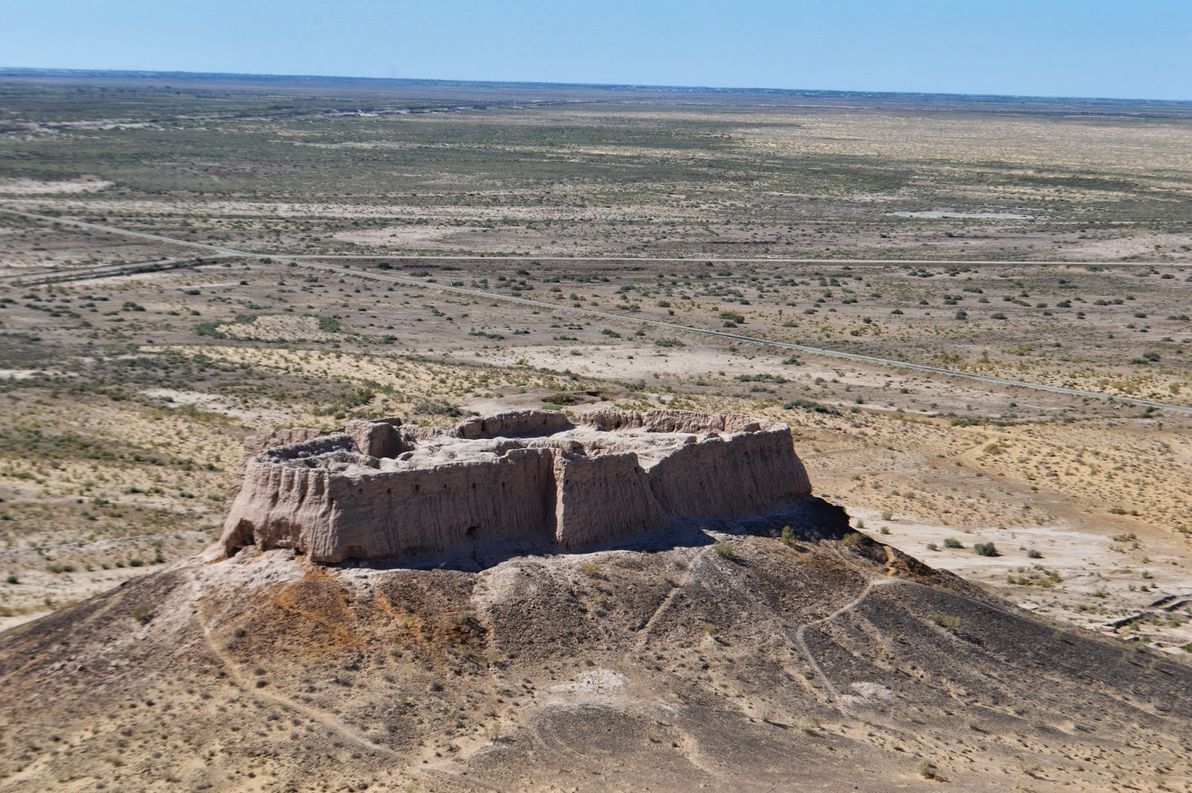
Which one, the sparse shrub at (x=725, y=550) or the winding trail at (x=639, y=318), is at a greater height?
the sparse shrub at (x=725, y=550)

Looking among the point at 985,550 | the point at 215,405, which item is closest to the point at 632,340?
the point at 215,405

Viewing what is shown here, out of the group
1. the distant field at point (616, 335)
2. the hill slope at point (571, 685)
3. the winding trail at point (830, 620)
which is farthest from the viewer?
the distant field at point (616, 335)

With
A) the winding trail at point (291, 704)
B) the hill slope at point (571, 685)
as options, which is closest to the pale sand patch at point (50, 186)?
the hill slope at point (571, 685)

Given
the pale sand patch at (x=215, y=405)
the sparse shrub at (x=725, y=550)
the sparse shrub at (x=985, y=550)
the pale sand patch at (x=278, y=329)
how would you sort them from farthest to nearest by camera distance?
the pale sand patch at (x=278, y=329) → the pale sand patch at (x=215, y=405) → the sparse shrub at (x=985, y=550) → the sparse shrub at (x=725, y=550)

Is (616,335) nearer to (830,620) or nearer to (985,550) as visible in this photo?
(985,550)

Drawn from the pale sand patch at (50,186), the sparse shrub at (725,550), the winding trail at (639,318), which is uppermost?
the sparse shrub at (725,550)

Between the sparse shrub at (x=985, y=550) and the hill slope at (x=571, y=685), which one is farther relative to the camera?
the sparse shrub at (x=985, y=550)

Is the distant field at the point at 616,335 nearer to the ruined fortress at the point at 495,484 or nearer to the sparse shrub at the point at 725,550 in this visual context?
the ruined fortress at the point at 495,484

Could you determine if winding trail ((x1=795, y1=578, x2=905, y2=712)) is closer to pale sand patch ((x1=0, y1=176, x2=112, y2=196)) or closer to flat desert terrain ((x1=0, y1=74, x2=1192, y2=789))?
flat desert terrain ((x1=0, y1=74, x2=1192, y2=789))
